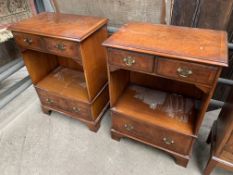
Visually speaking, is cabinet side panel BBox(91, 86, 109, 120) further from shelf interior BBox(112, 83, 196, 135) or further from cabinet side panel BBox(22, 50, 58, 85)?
cabinet side panel BBox(22, 50, 58, 85)

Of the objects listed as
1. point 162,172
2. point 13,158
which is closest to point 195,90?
point 162,172

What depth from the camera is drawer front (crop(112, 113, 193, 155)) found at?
126 centimetres

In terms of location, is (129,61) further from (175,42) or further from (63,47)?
(63,47)

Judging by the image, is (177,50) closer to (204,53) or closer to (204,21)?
(204,53)

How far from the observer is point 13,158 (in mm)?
1517

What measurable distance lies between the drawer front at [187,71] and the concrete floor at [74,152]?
30.2 inches

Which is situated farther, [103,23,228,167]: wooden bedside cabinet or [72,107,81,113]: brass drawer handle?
[72,107,81,113]: brass drawer handle

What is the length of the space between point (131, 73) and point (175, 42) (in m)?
0.60

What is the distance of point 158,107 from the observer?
140 cm

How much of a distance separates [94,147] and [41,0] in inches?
61.0

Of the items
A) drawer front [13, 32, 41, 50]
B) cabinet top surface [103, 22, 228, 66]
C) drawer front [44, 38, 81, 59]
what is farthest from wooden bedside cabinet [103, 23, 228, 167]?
drawer front [13, 32, 41, 50]

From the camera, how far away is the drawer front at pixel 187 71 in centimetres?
91

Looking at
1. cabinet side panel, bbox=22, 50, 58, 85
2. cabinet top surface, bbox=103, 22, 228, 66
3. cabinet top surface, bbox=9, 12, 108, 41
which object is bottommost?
cabinet side panel, bbox=22, 50, 58, 85

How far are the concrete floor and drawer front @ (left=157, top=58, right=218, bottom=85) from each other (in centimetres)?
77
